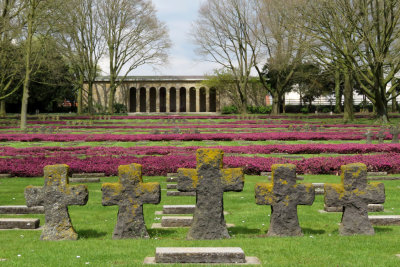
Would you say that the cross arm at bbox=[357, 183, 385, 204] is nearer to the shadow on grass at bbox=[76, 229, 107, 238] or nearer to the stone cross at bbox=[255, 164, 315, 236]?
the stone cross at bbox=[255, 164, 315, 236]

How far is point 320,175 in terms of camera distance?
12820 millimetres

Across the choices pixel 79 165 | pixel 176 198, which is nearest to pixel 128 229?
pixel 176 198

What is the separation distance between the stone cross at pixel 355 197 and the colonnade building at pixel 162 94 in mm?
58715

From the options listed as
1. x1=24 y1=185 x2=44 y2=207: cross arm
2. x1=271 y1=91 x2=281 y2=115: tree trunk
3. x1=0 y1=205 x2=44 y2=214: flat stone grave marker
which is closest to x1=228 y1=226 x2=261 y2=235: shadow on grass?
x1=24 y1=185 x2=44 y2=207: cross arm

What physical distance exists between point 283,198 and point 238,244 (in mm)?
958

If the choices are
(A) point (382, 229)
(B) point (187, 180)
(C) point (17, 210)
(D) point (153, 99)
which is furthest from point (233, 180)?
(D) point (153, 99)

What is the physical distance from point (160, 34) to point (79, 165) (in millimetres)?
38987

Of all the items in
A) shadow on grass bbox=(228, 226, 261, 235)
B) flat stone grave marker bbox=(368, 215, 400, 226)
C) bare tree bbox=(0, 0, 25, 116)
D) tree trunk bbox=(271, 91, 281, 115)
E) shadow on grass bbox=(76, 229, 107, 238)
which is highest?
bare tree bbox=(0, 0, 25, 116)

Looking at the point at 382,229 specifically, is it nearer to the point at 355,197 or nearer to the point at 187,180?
the point at 355,197

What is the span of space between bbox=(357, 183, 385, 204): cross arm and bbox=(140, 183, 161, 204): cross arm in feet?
8.95

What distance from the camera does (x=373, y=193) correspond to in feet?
21.0

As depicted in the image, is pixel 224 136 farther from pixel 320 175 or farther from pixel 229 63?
pixel 229 63

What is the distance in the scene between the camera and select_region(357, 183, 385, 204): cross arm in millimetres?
6379

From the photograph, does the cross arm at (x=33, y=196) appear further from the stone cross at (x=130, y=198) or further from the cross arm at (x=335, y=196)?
the cross arm at (x=335, y=196)
